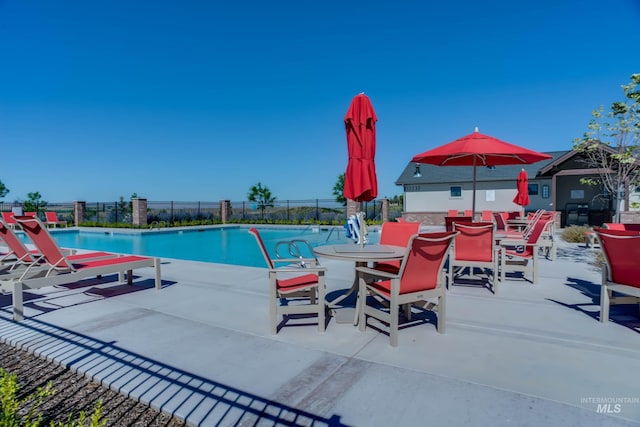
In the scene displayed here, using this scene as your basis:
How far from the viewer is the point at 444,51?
15.2 metres

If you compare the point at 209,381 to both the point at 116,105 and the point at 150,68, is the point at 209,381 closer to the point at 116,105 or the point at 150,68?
the point at 150,68

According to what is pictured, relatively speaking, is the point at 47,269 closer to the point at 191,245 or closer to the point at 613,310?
the point at 613,310

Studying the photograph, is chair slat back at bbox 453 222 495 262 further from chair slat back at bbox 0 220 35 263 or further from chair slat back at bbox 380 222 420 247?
chair slat back at bbox 0 220 35 263

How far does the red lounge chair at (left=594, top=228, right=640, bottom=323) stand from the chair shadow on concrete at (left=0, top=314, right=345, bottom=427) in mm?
3106

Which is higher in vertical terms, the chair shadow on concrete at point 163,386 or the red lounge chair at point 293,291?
the red lounge chair at point 293,291

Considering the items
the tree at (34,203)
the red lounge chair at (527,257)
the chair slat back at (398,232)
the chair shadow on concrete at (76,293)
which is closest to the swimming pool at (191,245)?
the chair shadow on concrete at (76,293)

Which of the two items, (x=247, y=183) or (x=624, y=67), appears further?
(x=247, y=183)

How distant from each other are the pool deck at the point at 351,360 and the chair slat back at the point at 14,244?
1.96 feet

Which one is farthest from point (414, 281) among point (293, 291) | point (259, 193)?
point (259, 193)

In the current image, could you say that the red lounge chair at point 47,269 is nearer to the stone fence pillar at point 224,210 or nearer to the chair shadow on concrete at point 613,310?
the chair shadow on concrete at point 613,310

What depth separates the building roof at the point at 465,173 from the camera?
21.3 m

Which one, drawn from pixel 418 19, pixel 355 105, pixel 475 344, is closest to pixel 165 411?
pixel 475 344

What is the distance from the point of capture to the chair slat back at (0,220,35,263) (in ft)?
13.9

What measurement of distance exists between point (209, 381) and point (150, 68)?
2098 centimetres
